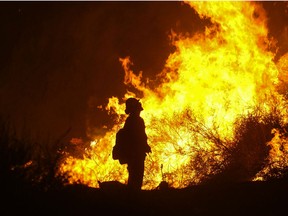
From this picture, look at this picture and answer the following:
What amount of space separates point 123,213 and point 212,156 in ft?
18.7

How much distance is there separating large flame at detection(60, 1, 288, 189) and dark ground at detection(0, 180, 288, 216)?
10.5 ft

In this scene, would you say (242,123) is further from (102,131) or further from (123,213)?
(102,131)

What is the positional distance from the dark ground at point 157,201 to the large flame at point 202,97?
3208 millimetres

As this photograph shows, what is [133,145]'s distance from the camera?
7.73 meters

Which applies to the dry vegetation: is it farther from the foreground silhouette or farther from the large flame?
the foreground silhouette

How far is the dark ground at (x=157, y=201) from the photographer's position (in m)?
5.13

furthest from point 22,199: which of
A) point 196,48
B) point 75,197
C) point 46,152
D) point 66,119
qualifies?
point 66,119

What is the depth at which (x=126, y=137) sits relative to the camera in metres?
7.76

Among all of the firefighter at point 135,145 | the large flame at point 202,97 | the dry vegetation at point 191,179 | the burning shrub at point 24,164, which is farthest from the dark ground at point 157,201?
the large flame at point 202,97

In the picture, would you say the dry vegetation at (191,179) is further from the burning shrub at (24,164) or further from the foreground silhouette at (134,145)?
the foreground silhouette at (134,145)

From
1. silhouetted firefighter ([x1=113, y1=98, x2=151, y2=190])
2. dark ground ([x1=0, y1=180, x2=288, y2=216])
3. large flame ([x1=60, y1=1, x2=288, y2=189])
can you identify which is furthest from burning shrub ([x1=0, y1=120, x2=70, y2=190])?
large flame ([x1=60, y1=1, x2=288, y2=189])

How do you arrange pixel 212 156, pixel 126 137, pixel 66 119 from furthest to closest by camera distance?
1. pixel 66 119
2. pixel 212 156
3. pixel 126 137

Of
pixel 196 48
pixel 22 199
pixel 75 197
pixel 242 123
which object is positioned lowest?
pixel 22 199

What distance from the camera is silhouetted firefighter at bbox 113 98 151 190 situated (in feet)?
25.4
